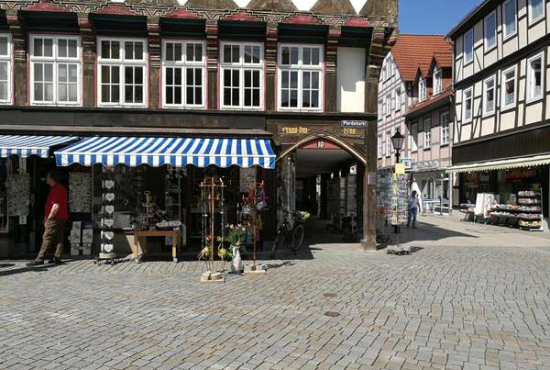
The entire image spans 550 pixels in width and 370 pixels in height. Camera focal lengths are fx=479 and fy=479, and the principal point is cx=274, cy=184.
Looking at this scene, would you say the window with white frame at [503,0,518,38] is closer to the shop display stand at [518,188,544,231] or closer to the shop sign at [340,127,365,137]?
the shop display stand at [518,188,544,231]

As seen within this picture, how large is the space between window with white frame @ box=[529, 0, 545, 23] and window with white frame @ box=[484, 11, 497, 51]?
118 inches

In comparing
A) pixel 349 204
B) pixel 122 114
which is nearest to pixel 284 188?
pixel 349 204

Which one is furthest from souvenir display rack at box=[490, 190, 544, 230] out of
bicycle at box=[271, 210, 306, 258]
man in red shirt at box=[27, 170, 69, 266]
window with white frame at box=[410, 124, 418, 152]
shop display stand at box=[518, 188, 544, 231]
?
man in red shirt at box=[27, 170, 69, 266]

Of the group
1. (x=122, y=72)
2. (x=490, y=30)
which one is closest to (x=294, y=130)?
(x=122, y=72)

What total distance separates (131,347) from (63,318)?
1567 millimetres

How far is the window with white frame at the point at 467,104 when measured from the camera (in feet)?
81.5

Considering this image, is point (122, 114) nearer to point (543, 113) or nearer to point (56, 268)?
point (56, 268)

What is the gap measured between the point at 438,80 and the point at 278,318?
27.5 meters

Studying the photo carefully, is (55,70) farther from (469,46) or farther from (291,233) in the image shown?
(469,46)

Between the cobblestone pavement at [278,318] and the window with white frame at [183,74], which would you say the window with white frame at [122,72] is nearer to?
the window with white frame at [183,74]

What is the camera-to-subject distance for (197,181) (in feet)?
40.7

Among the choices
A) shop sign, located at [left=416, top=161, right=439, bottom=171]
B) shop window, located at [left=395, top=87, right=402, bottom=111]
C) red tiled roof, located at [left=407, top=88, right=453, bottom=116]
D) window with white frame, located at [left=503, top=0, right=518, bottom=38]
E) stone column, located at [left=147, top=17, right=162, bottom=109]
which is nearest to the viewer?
stone column, located at [left=147, top=17, right=162, bottom=109]

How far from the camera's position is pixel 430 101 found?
3022cm

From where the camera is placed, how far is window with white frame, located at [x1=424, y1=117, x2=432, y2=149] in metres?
30.5
